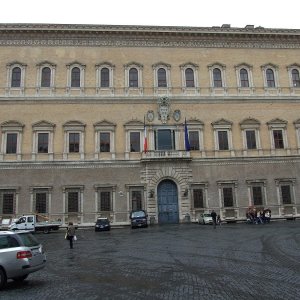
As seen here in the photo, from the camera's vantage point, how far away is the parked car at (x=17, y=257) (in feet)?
30.6

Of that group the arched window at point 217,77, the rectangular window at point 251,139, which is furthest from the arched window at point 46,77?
the rectangular window at point 251,139

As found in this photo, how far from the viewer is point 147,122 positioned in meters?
34.4

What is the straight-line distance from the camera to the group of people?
31.6 metres

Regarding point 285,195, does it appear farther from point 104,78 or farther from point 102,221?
point 104,78

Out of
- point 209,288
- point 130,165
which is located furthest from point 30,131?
point 209,288

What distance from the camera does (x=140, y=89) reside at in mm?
35156

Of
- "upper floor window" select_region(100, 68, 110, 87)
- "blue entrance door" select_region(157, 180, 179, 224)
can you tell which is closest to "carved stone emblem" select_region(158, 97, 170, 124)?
"upper floor window" select_region(100, 68, 110, 87)

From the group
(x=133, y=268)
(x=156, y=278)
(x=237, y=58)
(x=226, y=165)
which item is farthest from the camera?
(x=237, y=58)

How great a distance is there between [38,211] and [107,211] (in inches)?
221

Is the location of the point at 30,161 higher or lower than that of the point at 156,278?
higher

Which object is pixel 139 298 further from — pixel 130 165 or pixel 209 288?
pixel 130 165

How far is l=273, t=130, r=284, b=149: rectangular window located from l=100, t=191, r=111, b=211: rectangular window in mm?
15606

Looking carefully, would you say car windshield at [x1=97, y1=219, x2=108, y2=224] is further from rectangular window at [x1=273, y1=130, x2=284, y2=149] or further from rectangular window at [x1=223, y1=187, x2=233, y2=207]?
rectangular window at [x1=273, y1=130, x2=284, y2=149]

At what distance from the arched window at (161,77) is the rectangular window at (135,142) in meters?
5.18
